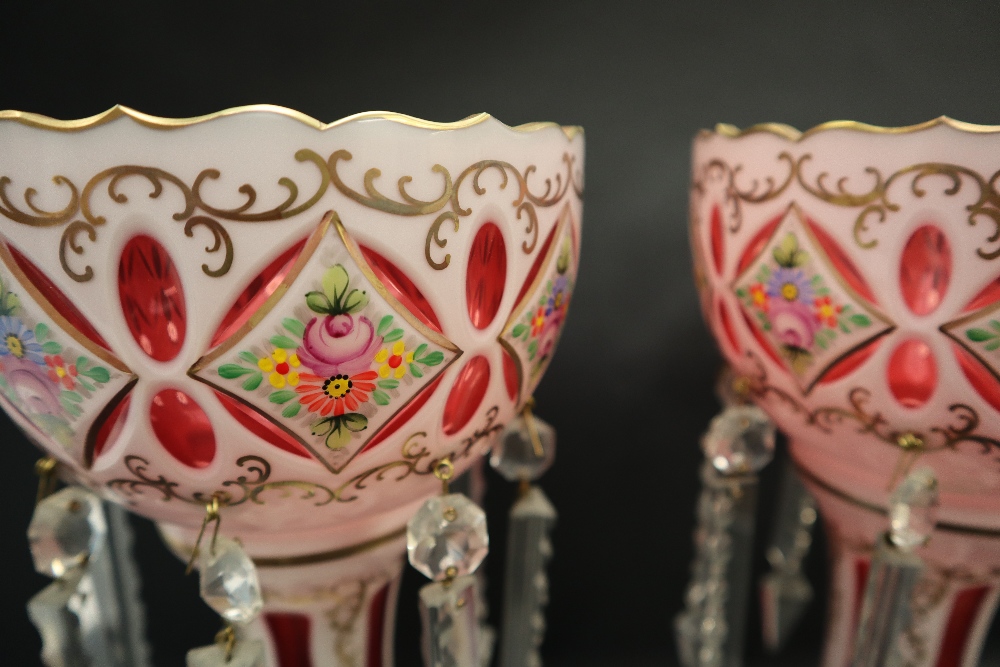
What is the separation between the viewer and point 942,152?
0.28m

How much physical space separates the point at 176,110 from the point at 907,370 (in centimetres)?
47

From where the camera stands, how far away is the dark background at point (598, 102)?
0.47 metres

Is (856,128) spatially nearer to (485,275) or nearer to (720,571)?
(485,275)

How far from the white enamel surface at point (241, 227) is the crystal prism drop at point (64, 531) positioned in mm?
64

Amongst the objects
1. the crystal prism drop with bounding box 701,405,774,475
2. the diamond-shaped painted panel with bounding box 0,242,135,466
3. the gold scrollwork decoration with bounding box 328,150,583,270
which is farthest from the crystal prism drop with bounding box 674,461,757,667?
the diamond-shaped painted panel with bounding box 0,242,135,466

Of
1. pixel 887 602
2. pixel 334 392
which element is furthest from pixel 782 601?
pixel 334 392

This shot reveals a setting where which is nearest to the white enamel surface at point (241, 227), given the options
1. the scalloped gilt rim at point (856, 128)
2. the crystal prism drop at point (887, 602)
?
the scalloped gilt rim at point (856, 128)

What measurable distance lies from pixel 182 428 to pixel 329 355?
62 mm

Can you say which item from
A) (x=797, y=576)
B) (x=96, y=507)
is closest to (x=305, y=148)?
(x=96, y=507)

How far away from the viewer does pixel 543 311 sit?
12.7 inches

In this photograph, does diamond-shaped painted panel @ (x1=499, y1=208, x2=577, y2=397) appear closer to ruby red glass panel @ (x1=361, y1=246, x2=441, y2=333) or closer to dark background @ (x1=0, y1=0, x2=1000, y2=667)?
ruby red glass panel @ (x1=361, y1=246, x2=441, y2=333)

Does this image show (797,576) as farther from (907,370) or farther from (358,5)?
(358,5)

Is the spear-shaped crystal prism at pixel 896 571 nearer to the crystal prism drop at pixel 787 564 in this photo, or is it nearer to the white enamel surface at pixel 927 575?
the white enamel surface at pixel 927 575

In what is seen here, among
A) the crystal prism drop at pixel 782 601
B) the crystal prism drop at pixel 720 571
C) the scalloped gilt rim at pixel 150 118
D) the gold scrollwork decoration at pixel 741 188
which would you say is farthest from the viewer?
the crystal prism drop at pixel 782 601
